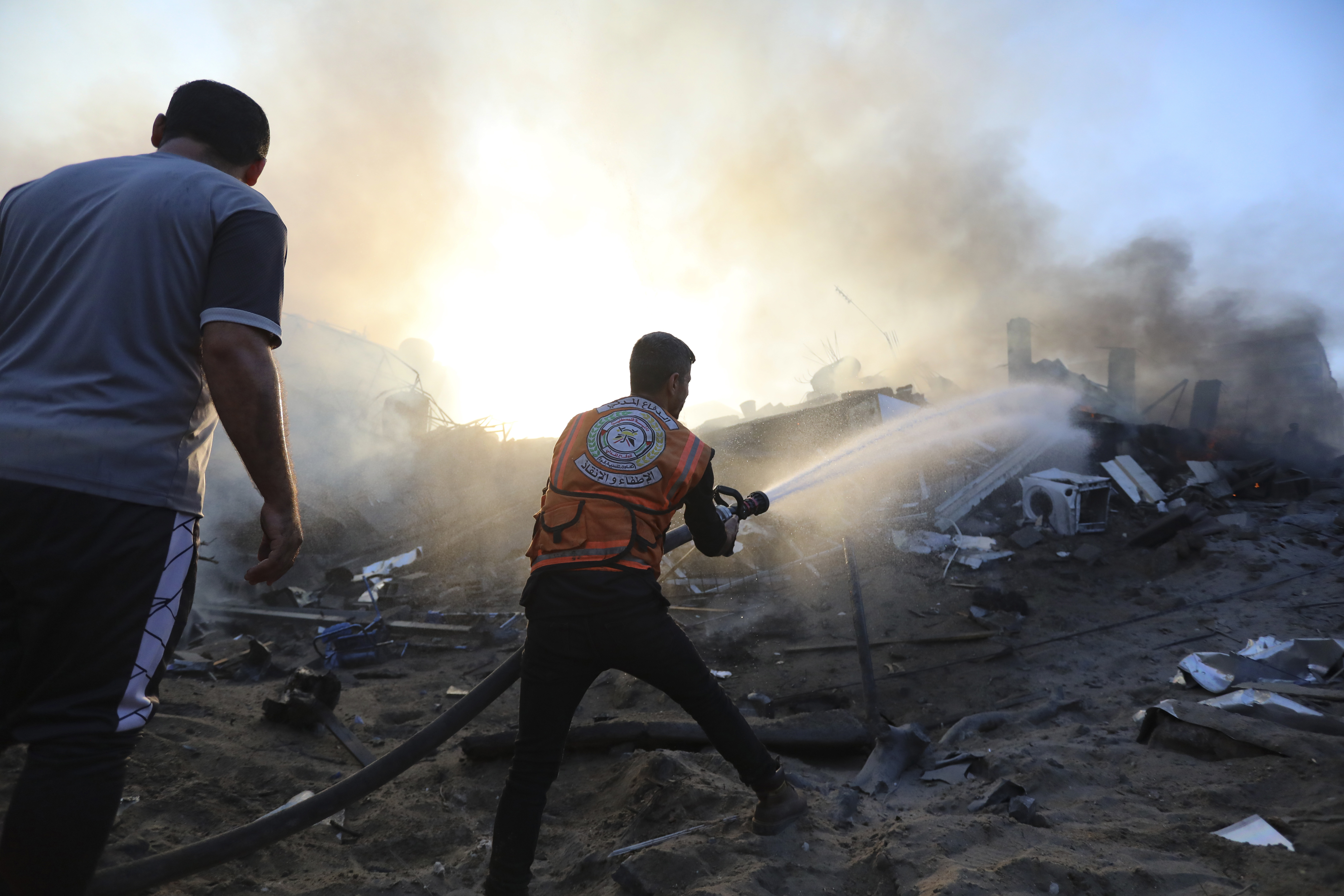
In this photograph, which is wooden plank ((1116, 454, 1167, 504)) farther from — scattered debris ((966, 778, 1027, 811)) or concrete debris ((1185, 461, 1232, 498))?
scattered debris ((966, 778, 1027, 811))

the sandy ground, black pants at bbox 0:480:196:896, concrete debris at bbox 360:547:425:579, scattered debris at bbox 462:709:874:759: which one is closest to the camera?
black pants at bbox 0:480:196:896

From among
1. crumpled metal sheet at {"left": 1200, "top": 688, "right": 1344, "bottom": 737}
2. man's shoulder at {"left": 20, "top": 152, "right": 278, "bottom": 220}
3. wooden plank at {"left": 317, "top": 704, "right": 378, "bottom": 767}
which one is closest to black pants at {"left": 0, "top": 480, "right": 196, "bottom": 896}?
man's shoulder at {"left": 20, "top": 152, "right": 278, "bottom": 220}

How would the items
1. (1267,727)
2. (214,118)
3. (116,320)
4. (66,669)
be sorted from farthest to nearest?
(1267,727) → (214,118) → (116,320) → (66,669)

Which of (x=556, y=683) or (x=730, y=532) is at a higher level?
(x=730, y=532)

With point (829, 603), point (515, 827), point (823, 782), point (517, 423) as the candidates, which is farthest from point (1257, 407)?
point (515, 827)

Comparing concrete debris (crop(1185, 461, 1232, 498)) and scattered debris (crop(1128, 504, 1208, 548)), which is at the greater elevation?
concrete debris (crop(1185, 461, 1232, 498))

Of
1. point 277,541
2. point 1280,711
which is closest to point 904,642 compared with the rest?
point 1280,711

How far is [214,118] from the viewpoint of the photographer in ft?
5.97

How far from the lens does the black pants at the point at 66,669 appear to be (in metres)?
1.32

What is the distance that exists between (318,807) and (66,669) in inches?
58.1

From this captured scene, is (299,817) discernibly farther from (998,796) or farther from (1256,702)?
(1256,702)

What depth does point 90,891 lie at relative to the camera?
79.8 inches

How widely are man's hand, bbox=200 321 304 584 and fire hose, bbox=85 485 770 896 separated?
1172 millimetres

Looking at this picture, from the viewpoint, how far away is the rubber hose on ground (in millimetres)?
2104
